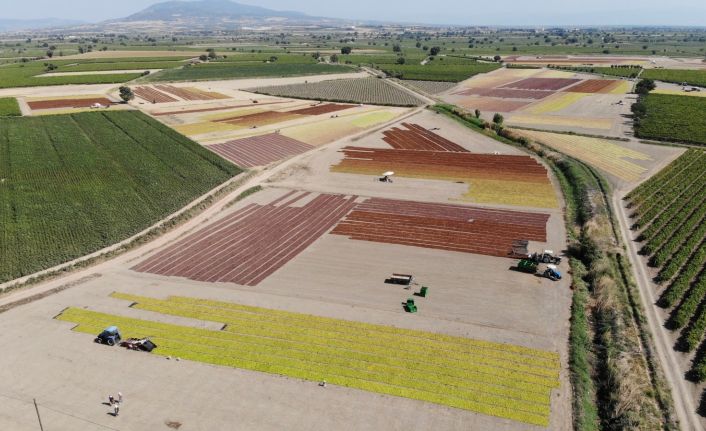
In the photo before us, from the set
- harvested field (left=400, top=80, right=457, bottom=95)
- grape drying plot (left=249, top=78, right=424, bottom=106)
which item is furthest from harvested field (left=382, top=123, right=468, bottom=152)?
harvested field (left=400, top=80, right=457, bottom=95)

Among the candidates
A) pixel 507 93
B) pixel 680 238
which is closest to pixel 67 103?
pixel 507 93

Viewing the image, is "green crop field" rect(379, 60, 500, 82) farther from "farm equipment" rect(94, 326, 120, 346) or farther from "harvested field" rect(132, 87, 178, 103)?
"farm equipment" rect(94, 326, 120, 346)

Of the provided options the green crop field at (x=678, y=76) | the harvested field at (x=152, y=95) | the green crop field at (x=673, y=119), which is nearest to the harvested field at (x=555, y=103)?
the green crop field at (x=673, y=119)

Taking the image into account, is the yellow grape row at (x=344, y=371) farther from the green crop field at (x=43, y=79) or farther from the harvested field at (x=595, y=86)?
the green crop field at (x=43, y=79)

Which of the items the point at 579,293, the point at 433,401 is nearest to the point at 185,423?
the point at 433,401

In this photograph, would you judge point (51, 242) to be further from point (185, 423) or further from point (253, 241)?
point (185, 423)

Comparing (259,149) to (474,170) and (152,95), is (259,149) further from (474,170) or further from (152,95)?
(152,95)
